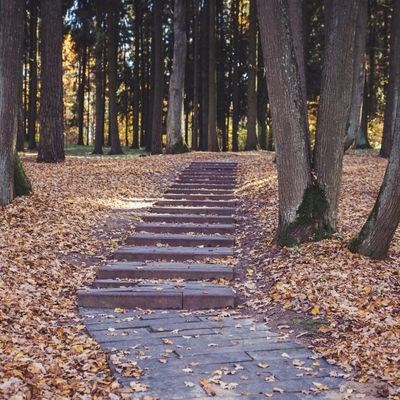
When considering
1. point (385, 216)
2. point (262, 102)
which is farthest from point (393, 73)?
point (262, 102)

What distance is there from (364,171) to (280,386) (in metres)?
12.7

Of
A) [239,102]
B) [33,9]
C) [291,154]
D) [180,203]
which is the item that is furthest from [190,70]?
[291,154]

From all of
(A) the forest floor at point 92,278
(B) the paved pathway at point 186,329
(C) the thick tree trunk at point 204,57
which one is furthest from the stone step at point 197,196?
(C) the thick tree trunk at point 204,57

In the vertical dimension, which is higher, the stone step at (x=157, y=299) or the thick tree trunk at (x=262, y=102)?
the thick tree trunk at (x=262, y=102)

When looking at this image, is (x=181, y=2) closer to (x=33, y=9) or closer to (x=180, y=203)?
(x=33, y=9)

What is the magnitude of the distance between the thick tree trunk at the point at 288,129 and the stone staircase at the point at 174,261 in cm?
118

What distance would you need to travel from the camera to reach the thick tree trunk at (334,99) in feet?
26.5

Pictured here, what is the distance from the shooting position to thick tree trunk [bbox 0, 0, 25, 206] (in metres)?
9.91

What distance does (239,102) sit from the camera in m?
36.8

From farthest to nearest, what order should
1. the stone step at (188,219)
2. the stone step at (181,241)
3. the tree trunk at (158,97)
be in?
1. the tree trunk at (158,97)
2. the stone step at (188,219)
3. the stone step at (181,241)

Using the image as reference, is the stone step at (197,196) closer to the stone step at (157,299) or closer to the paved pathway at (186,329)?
the paved pathway at (186,329)

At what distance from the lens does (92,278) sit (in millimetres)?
7570

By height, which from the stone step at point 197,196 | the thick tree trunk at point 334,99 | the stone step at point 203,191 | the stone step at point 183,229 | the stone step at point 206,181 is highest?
the thick tree trunk at point 334,99

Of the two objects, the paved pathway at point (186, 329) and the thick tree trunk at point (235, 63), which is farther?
the thick tree trunk at point (235, 63)
